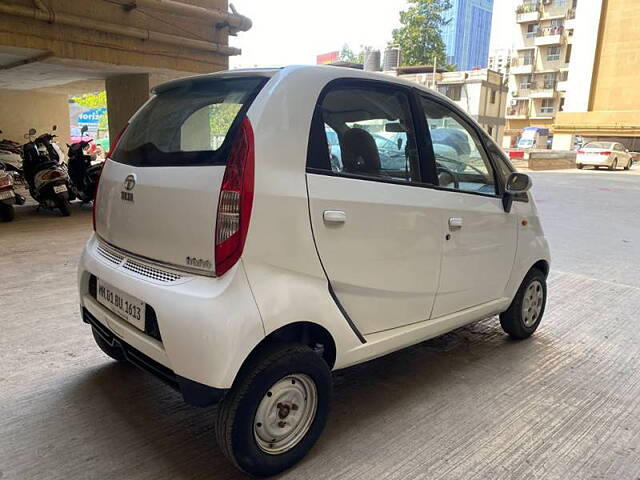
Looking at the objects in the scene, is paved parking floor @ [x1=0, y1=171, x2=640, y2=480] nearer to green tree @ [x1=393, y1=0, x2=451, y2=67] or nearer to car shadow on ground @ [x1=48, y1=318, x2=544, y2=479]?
car shadow on ground @ [x1=48, y1=318, x2=544, y2=479]

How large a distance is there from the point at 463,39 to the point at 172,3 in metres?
77.1

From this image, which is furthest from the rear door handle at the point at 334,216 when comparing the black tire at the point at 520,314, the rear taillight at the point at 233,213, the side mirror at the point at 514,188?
the black tire at the point at 520,314

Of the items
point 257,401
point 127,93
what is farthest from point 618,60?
point 257,401

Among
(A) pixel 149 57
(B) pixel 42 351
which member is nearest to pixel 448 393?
(B) pixel 42 351

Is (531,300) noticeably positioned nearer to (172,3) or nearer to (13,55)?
(172,3)

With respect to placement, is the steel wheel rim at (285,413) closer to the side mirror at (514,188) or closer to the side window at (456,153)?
the side window at (456,153)

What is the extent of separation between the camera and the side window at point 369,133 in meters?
2.14

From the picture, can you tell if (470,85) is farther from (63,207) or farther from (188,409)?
(188,409)

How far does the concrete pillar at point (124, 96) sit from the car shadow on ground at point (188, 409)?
6.05 metres

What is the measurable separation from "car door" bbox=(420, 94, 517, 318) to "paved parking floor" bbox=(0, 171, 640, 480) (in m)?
0.49

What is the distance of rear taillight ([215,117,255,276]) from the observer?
70.3 inches

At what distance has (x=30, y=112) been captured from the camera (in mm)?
11805

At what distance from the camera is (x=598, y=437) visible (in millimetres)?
2361

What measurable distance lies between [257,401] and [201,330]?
37 cm
